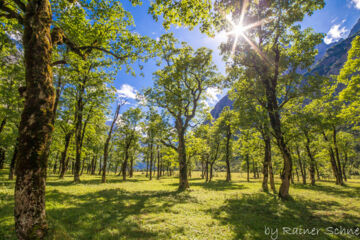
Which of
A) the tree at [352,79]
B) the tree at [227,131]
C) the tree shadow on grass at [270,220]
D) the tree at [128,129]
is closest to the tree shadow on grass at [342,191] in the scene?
the tree at [352,79]

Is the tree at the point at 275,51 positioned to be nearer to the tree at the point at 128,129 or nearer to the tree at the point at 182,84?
the tree at the point at 182,84

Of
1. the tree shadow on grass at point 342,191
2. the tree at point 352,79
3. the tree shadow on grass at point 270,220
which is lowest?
the tree shadow on grass at point 342,191

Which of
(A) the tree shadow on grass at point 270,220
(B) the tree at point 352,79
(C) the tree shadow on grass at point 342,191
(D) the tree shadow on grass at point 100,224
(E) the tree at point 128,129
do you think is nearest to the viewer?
(D) the tree shadow on grass at point 100,224

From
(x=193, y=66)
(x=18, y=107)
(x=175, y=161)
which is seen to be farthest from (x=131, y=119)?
(x=193, y=66)

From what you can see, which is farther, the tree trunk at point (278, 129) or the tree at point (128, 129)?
the tree at point (128, 129)

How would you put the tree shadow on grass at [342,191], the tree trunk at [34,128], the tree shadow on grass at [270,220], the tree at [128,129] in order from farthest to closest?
the tree at [128,129], the tree shadow on grass at [342,191], the tree shadow on grass at [270,220], the tree trunk at [34,128]

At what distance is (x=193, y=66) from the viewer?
22.6 metres

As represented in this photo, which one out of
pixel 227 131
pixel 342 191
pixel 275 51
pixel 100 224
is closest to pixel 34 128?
pixel 100 224

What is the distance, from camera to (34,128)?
495 centimetres

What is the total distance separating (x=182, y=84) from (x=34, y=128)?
21.2 metres

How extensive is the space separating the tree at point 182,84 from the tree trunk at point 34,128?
17.2 m

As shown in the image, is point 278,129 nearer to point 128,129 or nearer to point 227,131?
point 227,131

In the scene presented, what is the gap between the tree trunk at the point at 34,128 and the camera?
15.3ft

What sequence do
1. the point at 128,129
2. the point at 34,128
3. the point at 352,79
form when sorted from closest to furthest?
1. the point at 34,128
2. the point at 352,79
3. the point at 128,129
